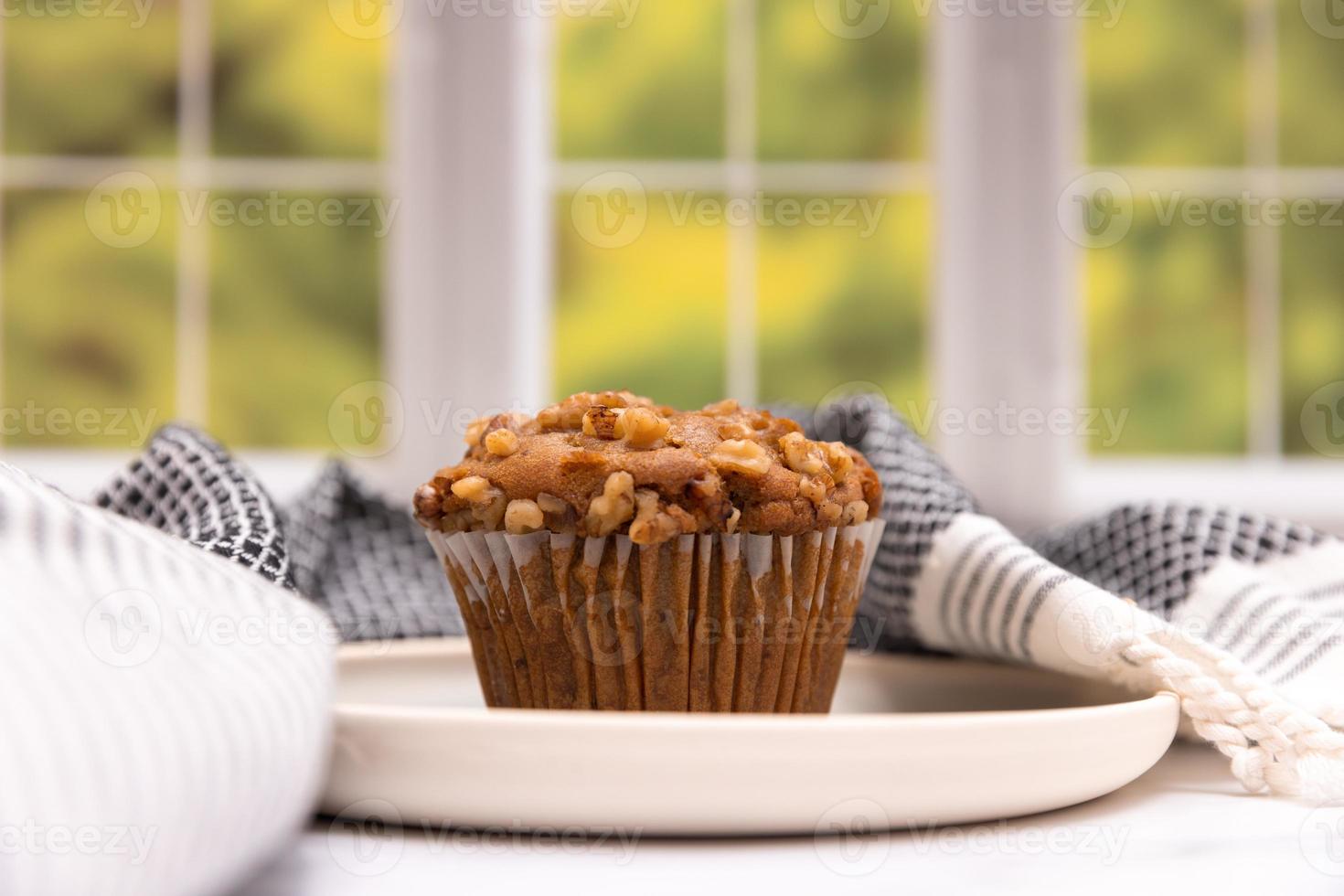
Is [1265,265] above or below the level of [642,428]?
above

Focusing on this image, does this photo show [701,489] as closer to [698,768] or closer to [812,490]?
[812,490]

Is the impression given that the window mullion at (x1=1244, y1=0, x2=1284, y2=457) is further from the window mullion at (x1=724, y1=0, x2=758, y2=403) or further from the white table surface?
the white table surface

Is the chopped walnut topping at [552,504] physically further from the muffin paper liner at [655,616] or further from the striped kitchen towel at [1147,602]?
the striped kitchen towel at [1147,602]

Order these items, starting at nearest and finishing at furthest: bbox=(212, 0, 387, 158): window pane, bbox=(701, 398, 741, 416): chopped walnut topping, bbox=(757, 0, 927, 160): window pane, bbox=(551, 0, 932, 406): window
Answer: bbox=(701, 398, 741, 416): chopped walnut topping
bbox=(212, 0, 387, 158): window pane
bbox=(551, 0, 932, 406): window
bbox=(757, 0, 927, 160): window pane

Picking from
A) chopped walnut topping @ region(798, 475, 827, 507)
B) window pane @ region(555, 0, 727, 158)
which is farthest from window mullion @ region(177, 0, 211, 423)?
window pane @ region(555, 0, 727, 158)

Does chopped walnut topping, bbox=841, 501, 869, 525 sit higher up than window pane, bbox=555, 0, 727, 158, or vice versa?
window pane, bbox=555, 0, 727, 158

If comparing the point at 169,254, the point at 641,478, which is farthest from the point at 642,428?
the point at 169,254
